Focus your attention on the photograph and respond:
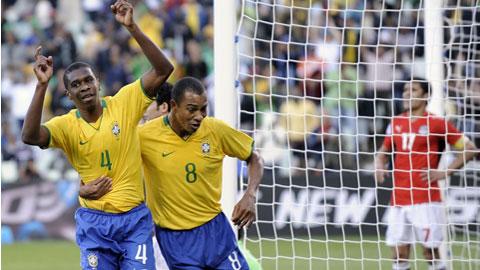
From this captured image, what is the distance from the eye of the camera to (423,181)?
1048 cm

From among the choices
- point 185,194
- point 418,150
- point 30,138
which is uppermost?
point 30,138

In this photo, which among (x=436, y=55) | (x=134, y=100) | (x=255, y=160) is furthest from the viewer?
(x=436, y=55)

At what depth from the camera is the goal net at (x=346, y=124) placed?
11.3 meters

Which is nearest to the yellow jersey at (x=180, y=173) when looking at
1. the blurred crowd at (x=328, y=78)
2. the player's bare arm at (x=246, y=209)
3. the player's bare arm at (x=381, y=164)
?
the player's bare arm at (x=246, y=209)

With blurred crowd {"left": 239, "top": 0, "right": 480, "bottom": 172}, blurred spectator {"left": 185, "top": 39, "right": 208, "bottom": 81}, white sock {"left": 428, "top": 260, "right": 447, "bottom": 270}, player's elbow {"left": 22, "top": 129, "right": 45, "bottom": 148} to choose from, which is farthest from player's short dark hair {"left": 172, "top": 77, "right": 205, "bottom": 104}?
blurred spectator {"left": 185, "top": 39, "right": 208, "bottom": 81}

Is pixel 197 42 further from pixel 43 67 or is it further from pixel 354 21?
pixel 43 67

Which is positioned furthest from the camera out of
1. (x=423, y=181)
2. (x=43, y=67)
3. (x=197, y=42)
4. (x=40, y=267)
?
(x=197, y=42)

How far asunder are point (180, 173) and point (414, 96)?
3957 mm

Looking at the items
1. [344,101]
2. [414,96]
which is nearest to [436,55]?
[414,96]

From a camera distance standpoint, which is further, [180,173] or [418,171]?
[418,171]

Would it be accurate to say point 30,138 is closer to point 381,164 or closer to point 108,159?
point 108,159

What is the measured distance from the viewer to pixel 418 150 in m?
10.5

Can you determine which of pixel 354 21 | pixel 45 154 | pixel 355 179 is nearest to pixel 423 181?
pixel 355 179

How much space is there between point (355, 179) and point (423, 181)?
429 cm
